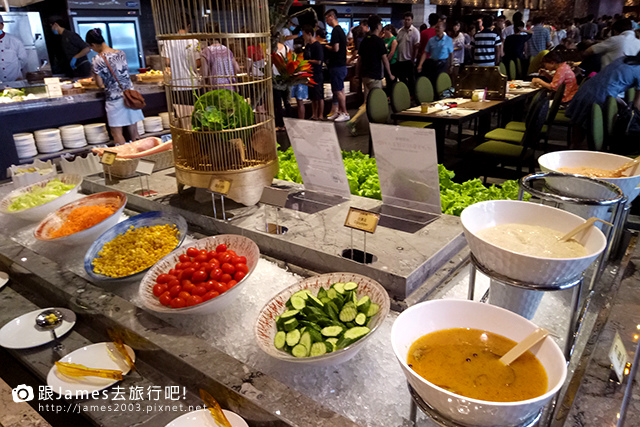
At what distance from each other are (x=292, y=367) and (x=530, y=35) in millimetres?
8229

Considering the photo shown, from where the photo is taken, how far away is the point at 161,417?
1.06 meters

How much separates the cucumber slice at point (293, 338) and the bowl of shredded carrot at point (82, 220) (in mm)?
1056

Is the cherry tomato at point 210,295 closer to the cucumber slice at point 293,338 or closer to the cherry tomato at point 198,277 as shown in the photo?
the cherry tomato at point 198,277

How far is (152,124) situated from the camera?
4.56 meters

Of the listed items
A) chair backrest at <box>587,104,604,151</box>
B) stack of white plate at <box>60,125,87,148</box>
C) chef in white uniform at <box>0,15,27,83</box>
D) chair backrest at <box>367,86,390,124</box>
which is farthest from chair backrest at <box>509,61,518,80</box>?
chef in white uniform at <box>0,15,27,83</box>

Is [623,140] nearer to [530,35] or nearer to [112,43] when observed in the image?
[530,35]

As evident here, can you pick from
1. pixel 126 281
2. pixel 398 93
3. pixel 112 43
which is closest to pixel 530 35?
pixel 398 93

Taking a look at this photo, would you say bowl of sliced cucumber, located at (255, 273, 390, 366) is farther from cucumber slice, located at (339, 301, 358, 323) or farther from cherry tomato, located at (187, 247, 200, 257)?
cherry tomato, located at (187, 247, 200, 257)

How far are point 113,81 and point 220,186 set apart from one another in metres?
3.02

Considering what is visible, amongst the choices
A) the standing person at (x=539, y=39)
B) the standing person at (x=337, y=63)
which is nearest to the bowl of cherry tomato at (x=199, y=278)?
the standing person at (x=337, y=63)

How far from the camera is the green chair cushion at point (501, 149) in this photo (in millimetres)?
3607

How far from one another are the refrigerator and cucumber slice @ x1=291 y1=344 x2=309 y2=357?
7181mm

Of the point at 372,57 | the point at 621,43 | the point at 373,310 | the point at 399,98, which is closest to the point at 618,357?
the point at 373,310

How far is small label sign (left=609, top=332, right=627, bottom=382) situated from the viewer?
2.79 ft
